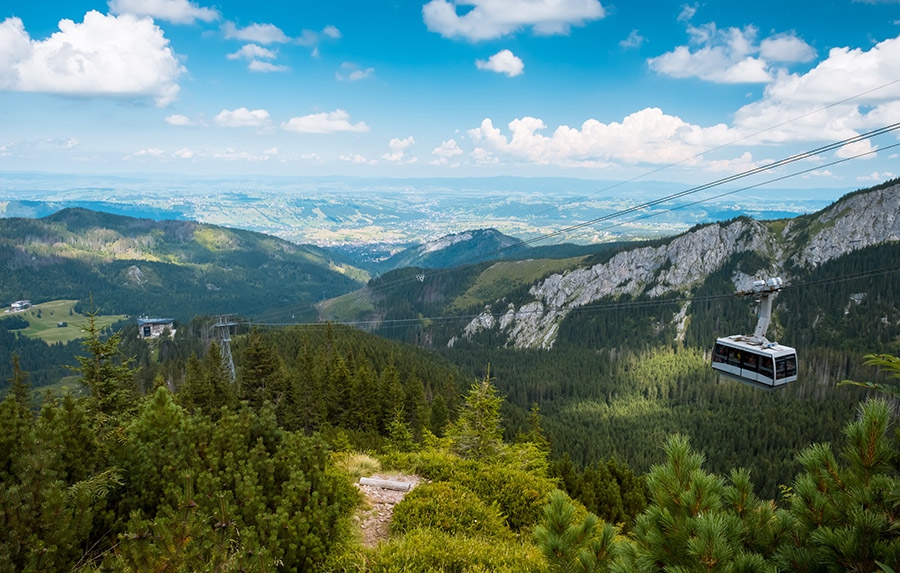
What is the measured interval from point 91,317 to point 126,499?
22346 mm

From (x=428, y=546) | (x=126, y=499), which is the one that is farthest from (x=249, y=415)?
(x=428, y=546)

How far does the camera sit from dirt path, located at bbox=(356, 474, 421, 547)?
15.5 metres

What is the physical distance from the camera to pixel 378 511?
17203mm

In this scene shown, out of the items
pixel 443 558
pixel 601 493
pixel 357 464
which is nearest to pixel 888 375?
pixel 443 558

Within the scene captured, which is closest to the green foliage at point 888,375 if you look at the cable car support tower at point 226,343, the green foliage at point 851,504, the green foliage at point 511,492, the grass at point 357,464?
the green foliage at point 851,504

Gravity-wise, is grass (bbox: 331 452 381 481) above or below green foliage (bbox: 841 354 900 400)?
below

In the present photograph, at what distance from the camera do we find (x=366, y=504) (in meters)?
17.5

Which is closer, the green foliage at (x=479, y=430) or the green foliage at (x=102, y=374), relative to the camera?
the green foliage at (x=102, y=374)

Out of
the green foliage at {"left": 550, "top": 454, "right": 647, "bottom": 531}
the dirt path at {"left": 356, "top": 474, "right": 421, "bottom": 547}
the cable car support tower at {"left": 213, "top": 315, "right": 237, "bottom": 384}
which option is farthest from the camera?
the cable car support tower at {"left": 213, "top": 315, "right": 237, "bottom": 384}

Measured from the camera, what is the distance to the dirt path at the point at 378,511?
15.5 m

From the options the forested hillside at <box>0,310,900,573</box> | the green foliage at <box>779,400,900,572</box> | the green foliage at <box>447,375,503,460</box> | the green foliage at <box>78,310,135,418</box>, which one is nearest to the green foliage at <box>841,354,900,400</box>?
the forested hillside at <box>0,310,900,573</box>

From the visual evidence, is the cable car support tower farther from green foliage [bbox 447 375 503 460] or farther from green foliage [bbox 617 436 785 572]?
green foliage [bbox 617 436 785 572]

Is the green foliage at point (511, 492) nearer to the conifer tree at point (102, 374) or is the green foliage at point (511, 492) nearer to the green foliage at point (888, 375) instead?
the green foliage at point (888, 375)

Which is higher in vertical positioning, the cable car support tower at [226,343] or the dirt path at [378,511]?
the dirt path at [378,511]
